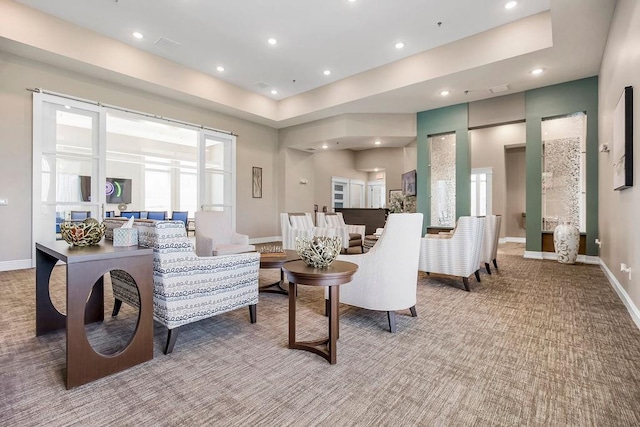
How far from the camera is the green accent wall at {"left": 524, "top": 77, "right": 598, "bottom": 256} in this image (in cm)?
527

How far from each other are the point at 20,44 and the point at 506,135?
10.4 m

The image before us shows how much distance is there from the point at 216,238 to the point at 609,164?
5460 millimetres

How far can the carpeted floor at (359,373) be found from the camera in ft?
4.86

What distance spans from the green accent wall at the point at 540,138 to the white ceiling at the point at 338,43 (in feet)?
0.96

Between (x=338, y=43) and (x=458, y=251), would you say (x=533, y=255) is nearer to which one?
(x=458, y=251)

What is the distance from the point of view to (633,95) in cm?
274

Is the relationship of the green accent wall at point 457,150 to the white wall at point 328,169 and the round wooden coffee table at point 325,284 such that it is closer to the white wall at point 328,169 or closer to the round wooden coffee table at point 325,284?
the white wall at point 328,169

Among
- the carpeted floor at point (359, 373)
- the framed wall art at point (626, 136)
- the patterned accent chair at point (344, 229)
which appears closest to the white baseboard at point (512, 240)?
the patterned accent chair at point (344, 229)

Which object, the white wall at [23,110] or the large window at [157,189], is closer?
the white wall at [23,110]

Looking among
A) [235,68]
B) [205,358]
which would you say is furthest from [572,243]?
[235,68]

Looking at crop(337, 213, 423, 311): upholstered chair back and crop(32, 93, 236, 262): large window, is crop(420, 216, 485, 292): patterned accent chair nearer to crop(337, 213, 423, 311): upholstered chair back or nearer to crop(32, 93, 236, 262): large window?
crop(337, 213, 423, 311): upholstered chair back

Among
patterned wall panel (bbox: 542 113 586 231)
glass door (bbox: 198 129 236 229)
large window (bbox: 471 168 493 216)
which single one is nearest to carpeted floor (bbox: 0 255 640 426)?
patterned wall panel (bbox: 542 113 586 231)

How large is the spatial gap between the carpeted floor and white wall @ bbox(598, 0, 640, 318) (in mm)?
611

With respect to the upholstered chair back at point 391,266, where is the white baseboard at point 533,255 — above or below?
below
